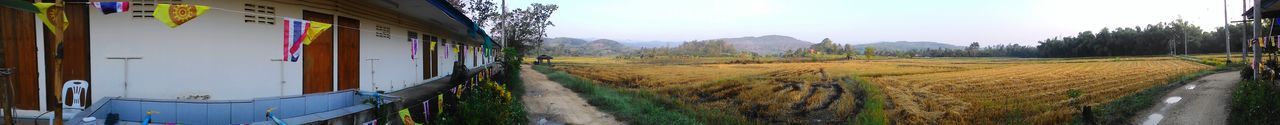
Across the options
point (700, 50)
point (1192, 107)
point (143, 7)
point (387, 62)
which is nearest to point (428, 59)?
point (387, 62)

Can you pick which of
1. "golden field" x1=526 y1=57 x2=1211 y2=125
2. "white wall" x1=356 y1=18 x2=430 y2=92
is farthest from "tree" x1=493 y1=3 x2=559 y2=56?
"white wall" x1=356 y1=18 x2=430 y2=92

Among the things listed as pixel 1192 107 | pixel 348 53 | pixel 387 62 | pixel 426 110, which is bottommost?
pixel 1192 107

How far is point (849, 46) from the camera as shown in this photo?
142 feet

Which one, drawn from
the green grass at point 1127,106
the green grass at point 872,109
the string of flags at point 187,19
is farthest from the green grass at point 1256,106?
the string of flags at point 187,19

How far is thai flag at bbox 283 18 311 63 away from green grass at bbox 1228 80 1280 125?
1004 cm

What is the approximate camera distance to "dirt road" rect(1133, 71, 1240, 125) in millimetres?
8164

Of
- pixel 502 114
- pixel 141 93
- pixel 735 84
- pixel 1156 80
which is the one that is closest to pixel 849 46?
pixel 735 84

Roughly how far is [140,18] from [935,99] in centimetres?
1190

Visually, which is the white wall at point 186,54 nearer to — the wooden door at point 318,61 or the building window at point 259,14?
the building window at point 259,14

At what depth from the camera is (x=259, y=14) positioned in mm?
5484

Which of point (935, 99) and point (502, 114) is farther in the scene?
point (935, 99)

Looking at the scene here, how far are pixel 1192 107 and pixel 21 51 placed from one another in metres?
13.8

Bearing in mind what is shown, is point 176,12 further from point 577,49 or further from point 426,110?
point 577,49

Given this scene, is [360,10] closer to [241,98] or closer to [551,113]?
[241,98]
